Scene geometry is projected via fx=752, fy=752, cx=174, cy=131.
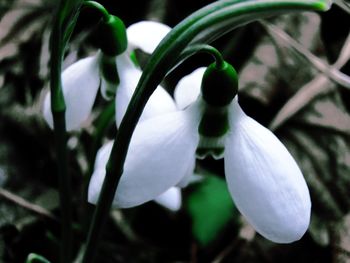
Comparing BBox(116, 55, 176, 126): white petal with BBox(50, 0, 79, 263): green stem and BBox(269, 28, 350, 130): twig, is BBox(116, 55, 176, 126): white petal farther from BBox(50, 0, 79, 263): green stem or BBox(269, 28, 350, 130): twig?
BBox(269, 28, 350, 130): twig

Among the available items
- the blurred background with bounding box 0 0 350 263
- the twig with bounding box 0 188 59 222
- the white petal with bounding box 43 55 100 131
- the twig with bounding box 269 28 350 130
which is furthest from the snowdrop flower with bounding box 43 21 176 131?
the twig with bounding box 269 28 350 130

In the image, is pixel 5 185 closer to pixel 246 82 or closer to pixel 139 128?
pixel 246 82

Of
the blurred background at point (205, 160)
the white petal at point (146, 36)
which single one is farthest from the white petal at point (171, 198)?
the white petal at point (146, 36)

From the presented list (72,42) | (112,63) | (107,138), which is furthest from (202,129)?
(72,42)

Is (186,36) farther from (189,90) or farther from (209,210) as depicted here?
(209,210)

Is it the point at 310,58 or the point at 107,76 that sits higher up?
the point at 107,76

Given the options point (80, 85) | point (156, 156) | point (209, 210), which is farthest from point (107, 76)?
point (209, 210)

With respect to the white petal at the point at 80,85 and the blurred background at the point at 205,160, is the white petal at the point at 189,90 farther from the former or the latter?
the blurred background at the point at 205,160
